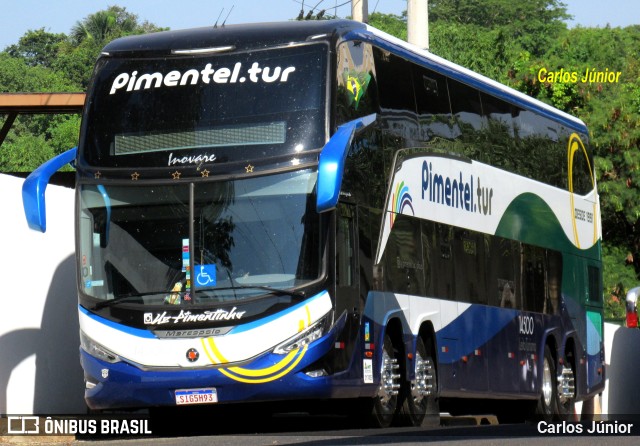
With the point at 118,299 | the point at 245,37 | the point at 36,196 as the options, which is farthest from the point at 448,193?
the point at 36,196

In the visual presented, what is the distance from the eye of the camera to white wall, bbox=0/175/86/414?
54.3 feet

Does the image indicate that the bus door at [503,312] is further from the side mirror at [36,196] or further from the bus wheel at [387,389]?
the side mirror at [36,196]

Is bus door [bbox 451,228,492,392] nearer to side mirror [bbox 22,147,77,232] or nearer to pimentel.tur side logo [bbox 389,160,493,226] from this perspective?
pimentel.tur side logo [bbox 389,160,493,226]

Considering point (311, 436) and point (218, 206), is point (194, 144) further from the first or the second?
point (311, 436)

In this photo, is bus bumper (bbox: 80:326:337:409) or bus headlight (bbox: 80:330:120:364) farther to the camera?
bus headlight (bbox: 80:330:120:364)

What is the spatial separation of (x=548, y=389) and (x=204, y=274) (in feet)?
27.7

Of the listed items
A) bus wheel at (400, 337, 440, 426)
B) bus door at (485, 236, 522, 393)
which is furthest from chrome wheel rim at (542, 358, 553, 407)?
bus wheel at (400, 337, 440, 426)

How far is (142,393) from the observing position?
47.8 ft

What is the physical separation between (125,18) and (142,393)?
3720 inches

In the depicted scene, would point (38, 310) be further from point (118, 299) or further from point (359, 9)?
point (359, 9)

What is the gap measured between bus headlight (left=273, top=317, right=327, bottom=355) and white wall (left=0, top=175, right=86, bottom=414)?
3727 mm

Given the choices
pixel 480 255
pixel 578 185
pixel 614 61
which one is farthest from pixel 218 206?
pixel 614 61

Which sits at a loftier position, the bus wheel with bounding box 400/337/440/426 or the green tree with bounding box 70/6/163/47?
the green tree with bounding box 70/6/163/47

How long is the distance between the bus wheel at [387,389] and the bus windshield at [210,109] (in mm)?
2660
